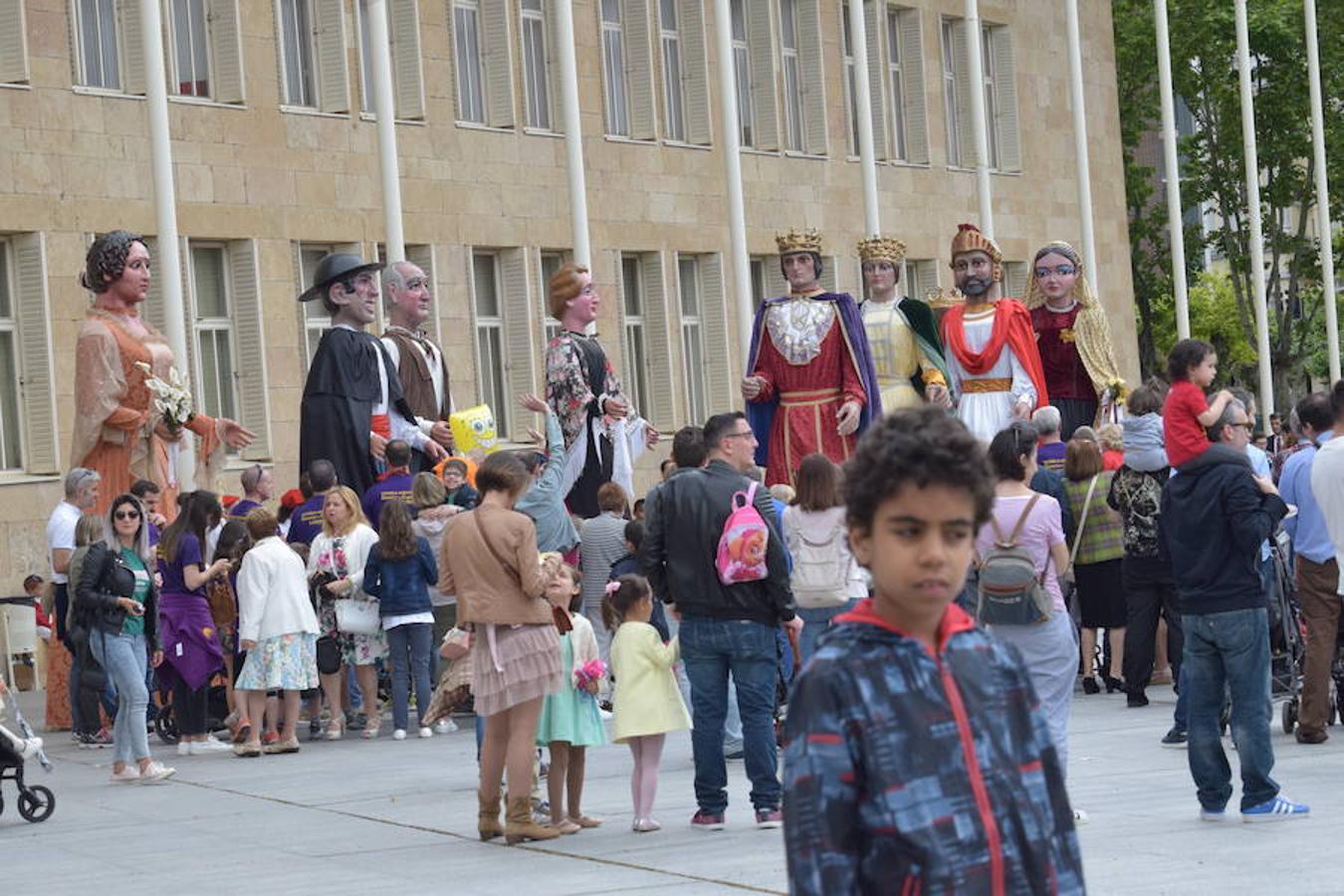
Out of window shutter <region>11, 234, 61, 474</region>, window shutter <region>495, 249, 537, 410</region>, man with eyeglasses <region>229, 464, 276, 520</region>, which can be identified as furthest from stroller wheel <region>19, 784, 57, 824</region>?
window shutter <region>495, 249, 537, 410</region>

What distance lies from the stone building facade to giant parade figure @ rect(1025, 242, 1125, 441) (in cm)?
1083

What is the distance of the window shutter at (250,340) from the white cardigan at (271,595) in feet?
43.8

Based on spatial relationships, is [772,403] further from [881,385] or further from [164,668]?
[164,668]

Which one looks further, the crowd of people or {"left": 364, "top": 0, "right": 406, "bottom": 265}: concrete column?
{"left": 364, "top": 0, "right": 406, "bottom": 265}: concrete column

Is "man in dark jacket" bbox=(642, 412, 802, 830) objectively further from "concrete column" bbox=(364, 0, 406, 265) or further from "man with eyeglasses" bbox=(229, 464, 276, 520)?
"concrete column" bbox=(364, 0, 406, 265)

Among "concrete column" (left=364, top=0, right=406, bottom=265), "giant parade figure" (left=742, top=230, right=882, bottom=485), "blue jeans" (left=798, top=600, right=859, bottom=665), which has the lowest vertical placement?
"blue jeans" (left=798, top=600, right=859, bottom=665)

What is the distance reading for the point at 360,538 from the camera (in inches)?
669

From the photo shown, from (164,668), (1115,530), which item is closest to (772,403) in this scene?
(1115,530)

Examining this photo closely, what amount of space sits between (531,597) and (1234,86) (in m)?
43.6

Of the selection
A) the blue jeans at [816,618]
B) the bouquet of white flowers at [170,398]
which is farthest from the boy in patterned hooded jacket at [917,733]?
the bouquet of white flowers at [170,398]

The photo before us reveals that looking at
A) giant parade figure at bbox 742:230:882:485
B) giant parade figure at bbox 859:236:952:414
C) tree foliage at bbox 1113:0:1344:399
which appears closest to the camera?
giant parade figure at bbox 742:230:882:485

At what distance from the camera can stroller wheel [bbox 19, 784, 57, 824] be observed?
43.5 ft

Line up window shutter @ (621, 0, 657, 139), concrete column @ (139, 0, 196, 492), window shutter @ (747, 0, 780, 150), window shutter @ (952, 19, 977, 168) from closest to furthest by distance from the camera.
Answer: concrete column @ (139, 0, 196, 492) < window shutter @ (621, 0, 657, 139) < window shutter @ (747, 0, 780, 150) < window shutter @ (952, 19, 977, 168)

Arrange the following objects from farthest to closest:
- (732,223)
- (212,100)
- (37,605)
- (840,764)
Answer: (212,100)
(732,223)
(37,605)
(840,764)
